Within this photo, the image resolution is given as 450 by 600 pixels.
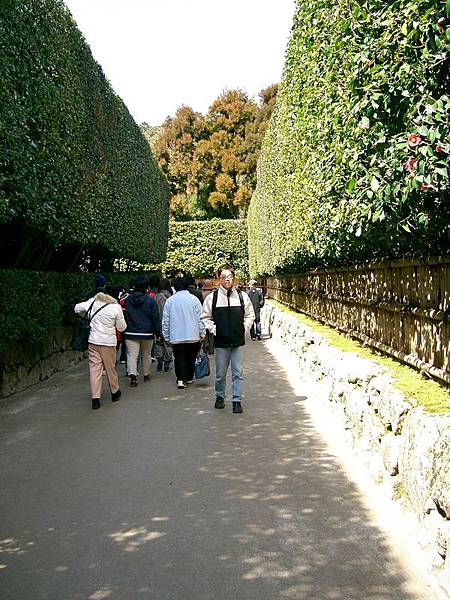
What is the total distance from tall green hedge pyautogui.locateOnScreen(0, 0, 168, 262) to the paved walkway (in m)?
3.51

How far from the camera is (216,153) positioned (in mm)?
59469

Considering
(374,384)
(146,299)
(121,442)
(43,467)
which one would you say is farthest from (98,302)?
(374,384)

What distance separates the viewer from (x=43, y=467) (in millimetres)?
6730

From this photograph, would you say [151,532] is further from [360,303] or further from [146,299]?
[146,299]

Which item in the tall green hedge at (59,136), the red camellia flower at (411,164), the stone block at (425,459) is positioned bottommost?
the stone block at (425,459)

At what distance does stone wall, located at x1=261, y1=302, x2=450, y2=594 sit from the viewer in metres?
4.02

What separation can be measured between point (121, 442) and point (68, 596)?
3.81 meters

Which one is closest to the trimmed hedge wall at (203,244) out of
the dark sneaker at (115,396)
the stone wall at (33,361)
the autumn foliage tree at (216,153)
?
the autumn foliage tree at (216,153)

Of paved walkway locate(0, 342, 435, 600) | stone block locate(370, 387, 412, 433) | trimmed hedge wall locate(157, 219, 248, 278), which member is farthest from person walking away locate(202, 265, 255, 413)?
trimmed hedge wall locate(157, 219, 248, 278)

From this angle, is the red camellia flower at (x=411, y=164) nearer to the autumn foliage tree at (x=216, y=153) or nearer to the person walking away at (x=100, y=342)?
the person walking away at (x=100, y=342)

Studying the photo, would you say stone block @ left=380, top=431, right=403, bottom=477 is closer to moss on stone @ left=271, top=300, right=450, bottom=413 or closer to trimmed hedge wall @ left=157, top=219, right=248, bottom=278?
moss on stone @ left=271, top=300, right=450, bottom=413

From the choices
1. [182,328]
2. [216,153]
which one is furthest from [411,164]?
[216,153]

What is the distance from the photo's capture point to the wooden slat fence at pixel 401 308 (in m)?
5.96

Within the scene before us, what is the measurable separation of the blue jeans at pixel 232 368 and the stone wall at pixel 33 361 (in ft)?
11.9
